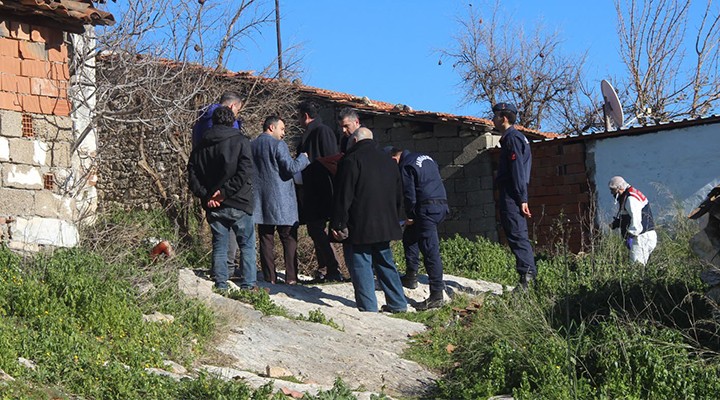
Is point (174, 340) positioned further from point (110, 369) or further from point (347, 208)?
point (347, 208)

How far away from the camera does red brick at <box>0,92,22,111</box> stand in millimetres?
9523

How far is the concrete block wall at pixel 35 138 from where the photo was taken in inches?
376

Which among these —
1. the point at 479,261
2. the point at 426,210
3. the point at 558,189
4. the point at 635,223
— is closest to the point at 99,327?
the point at 426,210

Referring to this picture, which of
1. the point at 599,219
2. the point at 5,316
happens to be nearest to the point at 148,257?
the point at 5,316

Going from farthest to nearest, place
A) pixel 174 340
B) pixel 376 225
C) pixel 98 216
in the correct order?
1. pixel 98 216
2. pixel 376 225
3. pixel 174 340

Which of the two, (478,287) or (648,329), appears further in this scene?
(478,287)

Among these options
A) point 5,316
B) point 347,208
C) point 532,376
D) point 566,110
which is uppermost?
point 566,110

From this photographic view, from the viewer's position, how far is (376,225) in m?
9.55

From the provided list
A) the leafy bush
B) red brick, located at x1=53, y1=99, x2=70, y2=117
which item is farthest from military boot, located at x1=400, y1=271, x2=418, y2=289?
red brick, located at x1=53, y1=99, x2=70, y2=117

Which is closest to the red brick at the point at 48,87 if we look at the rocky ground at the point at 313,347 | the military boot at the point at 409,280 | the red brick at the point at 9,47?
the red brick at the point at 9,47

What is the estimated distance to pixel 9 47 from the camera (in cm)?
961

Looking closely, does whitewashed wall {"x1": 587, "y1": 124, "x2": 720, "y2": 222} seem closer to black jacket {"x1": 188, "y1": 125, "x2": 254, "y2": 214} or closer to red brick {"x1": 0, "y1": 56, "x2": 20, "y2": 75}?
black jacket {"x1": 188, "y1": 125, "x2": 254, "y2": 214}

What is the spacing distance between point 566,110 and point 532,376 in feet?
76.1

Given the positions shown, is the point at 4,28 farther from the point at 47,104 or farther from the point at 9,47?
the point at 47,104
